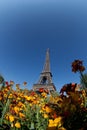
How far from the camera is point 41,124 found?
9.23ft

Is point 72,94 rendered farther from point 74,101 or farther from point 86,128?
point 86,128

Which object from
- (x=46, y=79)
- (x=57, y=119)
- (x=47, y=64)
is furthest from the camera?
(x=47, y=64)

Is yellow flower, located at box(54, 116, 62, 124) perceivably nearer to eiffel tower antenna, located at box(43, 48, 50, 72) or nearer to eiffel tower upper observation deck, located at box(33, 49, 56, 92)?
eiffel tower upper observation deck, located at box(33, 49, 56, 92)

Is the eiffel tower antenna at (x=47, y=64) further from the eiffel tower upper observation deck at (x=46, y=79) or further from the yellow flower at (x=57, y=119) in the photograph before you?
the yellow flower at (x=57, y=119)

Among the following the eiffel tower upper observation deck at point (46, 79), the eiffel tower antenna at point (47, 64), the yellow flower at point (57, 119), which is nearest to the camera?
the yellow flower at point (57, 119)

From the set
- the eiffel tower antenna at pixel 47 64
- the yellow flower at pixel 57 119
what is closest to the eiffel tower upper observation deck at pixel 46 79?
the eiffel tower antenna at pixel 47 64

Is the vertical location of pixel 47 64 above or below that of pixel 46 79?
above

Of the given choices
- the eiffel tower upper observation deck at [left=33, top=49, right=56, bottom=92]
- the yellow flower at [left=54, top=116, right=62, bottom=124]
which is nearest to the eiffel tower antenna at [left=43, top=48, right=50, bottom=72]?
the eiffel tower upper observation deck at [left=33, top=49, right=56, bottom=92]

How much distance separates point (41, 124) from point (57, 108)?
486mm

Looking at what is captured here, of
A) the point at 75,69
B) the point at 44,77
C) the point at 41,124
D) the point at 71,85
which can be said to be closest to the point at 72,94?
the point at 71,85

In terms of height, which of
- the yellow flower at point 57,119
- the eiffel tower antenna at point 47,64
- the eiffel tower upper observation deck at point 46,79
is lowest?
the yellow flower at point 57,119

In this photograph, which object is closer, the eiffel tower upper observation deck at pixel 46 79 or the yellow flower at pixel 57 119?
the yellow flower at pixel 57 119

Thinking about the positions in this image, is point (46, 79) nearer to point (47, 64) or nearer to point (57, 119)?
point (47, 64)

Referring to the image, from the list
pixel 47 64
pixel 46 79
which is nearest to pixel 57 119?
pixel 46 79
